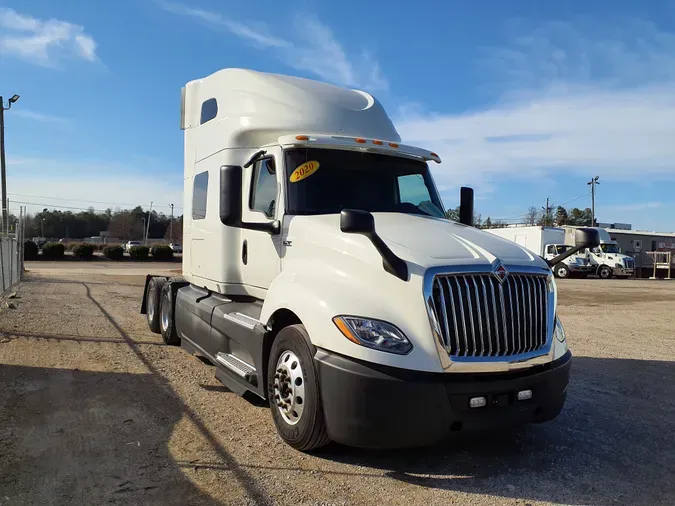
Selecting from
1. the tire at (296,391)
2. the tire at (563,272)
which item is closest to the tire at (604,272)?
the tire at (563,272)

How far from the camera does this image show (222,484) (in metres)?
3.73

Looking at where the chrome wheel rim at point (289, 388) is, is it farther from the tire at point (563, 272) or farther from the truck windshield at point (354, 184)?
the tire at point (563, 272)

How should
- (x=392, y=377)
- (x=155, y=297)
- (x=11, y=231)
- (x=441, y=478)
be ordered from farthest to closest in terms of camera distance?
(x=11, y=231) < (x=155, y=297) < (x=441, y=478) < (x=392, y=377)

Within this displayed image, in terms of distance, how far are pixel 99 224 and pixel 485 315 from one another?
117 m

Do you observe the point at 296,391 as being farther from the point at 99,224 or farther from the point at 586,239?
the point at 99,224

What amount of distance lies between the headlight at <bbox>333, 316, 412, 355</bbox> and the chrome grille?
30cm

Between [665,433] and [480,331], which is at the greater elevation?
[480,331]

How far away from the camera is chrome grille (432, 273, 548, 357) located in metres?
3.82

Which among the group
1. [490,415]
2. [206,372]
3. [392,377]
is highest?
[392,377]

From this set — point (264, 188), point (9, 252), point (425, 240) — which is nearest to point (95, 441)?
point (264, 188)

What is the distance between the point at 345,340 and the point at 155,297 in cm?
639

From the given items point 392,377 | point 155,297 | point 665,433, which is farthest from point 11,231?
point 665,433

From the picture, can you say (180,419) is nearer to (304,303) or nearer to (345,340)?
(304,303)

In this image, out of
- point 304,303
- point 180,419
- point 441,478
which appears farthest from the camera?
point 180,419
